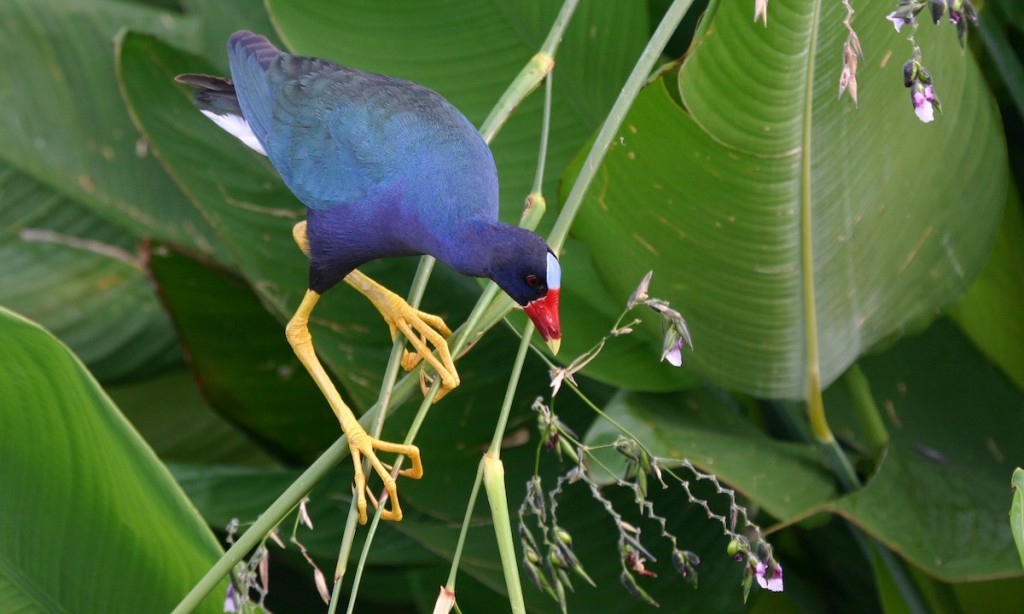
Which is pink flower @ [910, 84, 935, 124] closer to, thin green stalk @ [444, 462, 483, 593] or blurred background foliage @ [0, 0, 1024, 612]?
blurred background foliage @ [0, 0, 1024, 612]

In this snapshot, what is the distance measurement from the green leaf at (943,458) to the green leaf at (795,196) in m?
0.15

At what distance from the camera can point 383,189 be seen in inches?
40.9

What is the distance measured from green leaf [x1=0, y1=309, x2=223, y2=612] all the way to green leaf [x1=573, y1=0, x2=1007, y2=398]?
498 mm

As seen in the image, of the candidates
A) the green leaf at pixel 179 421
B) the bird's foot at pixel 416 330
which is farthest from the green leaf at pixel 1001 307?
the green leaf at pixel 179 421

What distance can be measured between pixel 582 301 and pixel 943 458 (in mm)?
501

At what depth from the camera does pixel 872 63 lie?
39.2 inches

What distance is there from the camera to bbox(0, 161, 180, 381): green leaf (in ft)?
5.49

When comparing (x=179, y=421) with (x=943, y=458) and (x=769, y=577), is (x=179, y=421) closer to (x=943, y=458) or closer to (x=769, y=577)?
(x=943, y=458)

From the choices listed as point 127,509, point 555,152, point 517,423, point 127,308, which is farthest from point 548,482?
point 127,308

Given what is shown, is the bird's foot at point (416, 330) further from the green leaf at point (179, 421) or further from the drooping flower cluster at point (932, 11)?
the green leaf at point (179, 421)

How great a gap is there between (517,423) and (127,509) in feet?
1.78

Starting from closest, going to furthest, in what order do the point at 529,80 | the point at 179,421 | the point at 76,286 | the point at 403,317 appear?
the point at 529,80 < the point at 403,317 < the point at 76,286 < the point at 179,421

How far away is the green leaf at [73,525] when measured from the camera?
38.7 inches

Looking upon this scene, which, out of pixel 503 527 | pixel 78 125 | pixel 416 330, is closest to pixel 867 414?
pixel 416 330
